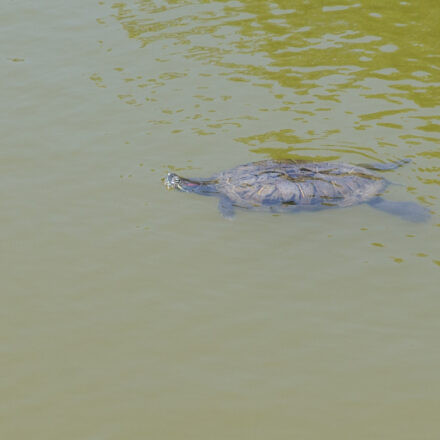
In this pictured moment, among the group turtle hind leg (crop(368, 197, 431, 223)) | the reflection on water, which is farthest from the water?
turtle hind leg (crop(368, 197, 431, 223))

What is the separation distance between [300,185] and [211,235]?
1.23m

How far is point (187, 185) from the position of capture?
27.2ft

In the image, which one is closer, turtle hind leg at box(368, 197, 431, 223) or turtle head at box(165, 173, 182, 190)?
turtle hind leg at box(368, 197, 431, 223)

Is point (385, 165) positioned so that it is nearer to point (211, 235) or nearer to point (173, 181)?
point (211, 235)

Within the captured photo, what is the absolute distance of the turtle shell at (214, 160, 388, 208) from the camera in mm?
8000

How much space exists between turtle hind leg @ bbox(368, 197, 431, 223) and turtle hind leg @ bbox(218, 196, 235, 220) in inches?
63.0

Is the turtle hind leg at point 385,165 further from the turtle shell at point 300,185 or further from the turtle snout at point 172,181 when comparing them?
the turtle snout at point 172,181

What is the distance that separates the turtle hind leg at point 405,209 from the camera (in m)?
7.59

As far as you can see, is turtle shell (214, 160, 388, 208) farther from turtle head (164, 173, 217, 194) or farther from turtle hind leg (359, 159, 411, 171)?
turtle hind leg (359, 159, 411, 171)

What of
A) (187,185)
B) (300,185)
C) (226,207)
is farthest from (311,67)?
(226,207)

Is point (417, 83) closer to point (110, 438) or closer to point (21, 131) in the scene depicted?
point (21, 131)

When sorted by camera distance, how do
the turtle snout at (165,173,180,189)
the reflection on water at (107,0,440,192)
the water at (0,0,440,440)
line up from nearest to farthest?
the water at (0,0,440,440), the turtle snout at (165,173,180,189), the reflection on water at (107,0,440,192)

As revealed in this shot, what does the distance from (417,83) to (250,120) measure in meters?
2.62

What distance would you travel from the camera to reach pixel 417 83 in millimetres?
10219
